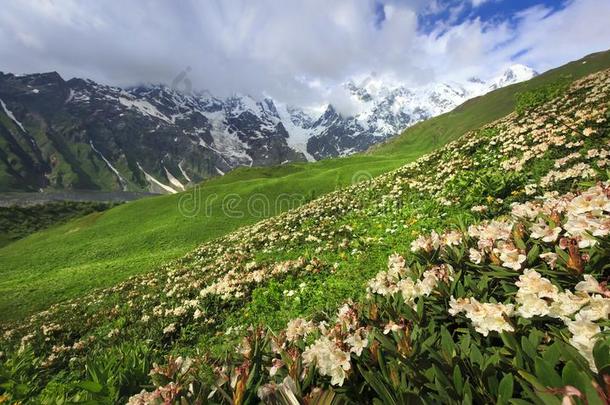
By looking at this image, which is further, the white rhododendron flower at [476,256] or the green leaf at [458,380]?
the white rhododendron flower at [476,256]

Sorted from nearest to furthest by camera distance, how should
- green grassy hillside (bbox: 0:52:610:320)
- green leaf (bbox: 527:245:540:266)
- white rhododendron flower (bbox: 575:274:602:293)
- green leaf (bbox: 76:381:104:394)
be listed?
white rhododendron flower (bbox: 575:274:602:293)
green leaf (bbox: 527:245:540:266)
green leaf (bbox: 76:381:104:394)
green grassy hillside (bbox: 0:52:610:320)

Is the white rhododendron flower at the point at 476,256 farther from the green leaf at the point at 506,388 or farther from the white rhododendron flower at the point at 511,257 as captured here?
the green leaf at the point at 506,388

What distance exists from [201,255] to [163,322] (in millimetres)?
12015

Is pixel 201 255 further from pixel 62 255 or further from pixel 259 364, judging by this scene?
pixel 62 255

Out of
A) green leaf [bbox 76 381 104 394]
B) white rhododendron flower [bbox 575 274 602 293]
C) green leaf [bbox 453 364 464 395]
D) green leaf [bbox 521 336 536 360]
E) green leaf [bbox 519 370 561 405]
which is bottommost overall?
green leaf [bbox 76 381 104 394]

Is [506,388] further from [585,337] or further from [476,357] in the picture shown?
[585,337]

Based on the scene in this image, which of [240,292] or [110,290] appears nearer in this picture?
[240,292]

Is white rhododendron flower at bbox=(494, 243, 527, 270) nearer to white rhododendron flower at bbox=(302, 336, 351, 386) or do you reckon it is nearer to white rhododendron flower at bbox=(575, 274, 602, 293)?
white rhododendron flower at bbox=(575, 274, 602, 293)

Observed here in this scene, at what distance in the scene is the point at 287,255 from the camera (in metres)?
15.3

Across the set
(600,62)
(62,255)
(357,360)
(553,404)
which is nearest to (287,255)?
(357,360)

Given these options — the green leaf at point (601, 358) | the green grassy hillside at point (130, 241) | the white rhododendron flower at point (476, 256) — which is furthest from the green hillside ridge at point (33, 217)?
the green leaf at point (601, 358)

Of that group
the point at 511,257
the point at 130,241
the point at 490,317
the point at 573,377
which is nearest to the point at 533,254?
the point at 511,257

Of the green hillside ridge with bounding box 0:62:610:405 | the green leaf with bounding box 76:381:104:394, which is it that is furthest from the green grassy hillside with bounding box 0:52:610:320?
the green leaf with bounding box 76:381:104:394

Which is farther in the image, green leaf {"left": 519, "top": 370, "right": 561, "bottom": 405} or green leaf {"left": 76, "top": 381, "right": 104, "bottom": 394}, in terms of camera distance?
green leaf {"left": 76, "top": 381, "right": 104, "bottom": 394}
